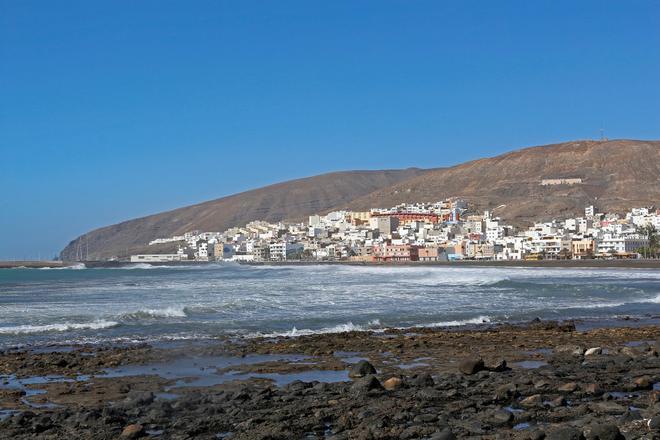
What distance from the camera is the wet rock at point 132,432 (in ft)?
28.0

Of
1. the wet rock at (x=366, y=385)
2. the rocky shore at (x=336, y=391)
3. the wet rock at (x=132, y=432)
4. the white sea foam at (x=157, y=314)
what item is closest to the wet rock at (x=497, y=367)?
the rocky shore at (x=336, y=391)

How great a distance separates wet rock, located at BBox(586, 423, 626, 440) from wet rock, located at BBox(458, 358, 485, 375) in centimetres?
421

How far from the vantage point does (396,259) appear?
128m

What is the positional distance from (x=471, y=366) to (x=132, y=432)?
583 centimetres

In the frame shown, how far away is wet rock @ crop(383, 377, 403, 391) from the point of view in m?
11.0

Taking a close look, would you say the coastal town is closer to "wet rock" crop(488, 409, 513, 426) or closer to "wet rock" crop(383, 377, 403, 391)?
"wet rock" crop(383, 377, 403, 391)

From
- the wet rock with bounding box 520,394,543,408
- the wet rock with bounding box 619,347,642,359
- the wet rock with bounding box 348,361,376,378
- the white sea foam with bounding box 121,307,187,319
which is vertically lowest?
the wet rock with bounding box 619,347,642,359

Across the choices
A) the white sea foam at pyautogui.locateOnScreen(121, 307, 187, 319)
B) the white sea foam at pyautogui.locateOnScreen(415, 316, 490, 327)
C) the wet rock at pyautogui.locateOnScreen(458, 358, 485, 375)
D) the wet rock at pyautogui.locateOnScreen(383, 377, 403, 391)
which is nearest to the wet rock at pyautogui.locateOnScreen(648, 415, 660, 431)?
the wet rock at pyautogui.locateOnScreen(383, 377, 403, 391)

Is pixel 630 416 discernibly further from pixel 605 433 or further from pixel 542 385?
pixel 542 385

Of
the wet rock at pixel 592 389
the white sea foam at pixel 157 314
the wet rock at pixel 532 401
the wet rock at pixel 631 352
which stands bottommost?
the wet rock at pixel 631 352

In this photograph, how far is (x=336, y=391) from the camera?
10.8m

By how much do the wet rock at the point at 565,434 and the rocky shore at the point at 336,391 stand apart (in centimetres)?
2

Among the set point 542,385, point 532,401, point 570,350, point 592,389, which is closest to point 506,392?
point 532,401

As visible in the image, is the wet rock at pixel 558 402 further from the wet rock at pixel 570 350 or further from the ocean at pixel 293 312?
the ocean at pixel 293 312
